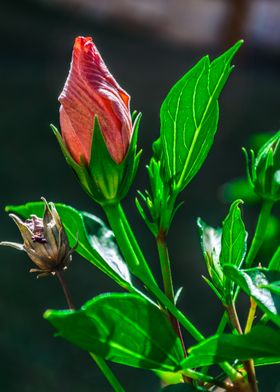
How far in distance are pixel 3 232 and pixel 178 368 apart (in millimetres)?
2825

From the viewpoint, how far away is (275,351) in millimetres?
422

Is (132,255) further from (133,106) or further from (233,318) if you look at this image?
(133,106)

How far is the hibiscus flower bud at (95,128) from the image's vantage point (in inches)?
19.3

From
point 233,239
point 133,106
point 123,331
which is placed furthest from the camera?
point 133,106

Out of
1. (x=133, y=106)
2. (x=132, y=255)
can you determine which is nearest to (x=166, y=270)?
(x=132, y=255)

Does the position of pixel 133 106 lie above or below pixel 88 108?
below

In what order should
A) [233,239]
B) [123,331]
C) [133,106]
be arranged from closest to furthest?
[123,331] → [233,239] → [133,106]

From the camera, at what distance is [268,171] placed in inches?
22.1

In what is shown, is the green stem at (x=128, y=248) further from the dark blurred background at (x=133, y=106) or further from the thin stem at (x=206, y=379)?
the dark blurred background at (x=133, y=106)

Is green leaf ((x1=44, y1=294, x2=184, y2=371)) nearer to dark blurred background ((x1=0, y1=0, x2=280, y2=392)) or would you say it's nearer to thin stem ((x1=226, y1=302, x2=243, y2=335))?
thin stem ((x1=226, y1=302, x2=243, y2=335))

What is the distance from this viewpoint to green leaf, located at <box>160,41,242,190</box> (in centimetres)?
50

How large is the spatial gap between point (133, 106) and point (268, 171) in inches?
174

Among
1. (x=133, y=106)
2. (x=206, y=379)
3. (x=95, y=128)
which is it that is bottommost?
(x=133, y=106)

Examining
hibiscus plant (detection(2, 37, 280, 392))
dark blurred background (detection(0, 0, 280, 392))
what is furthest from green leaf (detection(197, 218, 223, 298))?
dark blurred background (detection(0, 0, 280, 392))
